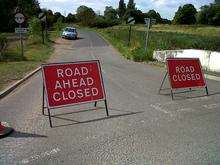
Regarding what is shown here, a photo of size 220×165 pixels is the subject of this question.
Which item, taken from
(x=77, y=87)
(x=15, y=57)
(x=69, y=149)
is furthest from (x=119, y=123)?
(x=15, y=57)

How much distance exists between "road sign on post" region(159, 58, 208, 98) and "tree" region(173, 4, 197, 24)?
433 feet

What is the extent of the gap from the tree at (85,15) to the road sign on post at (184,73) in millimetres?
117051

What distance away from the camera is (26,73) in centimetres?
1639

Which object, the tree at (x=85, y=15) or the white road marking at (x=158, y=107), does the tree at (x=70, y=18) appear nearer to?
the tree at (x=85, y=15)

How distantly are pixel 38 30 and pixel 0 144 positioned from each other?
3532 centimetres

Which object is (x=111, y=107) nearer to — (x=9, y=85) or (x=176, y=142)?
(x=176, y=142)

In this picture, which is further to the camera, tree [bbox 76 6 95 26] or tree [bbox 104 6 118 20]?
tree [bbox 104 6 118 20]

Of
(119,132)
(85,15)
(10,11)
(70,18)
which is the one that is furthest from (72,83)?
(70,18)

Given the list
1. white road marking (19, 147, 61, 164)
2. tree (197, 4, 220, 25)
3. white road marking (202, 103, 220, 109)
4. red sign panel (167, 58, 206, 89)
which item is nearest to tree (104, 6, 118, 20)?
tree (197, 4, 220, 25)

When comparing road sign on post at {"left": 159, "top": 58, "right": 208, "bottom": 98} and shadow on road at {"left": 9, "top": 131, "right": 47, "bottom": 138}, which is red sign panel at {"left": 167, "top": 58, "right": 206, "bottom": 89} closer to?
road sign on post at {"left": 159, "top": 58, "right": 208, "bottom": 98}

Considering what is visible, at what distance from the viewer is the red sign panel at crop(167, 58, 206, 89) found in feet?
36.3

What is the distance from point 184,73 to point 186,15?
135 m

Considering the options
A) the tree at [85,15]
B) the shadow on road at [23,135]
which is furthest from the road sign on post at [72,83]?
the tree at [85,15]

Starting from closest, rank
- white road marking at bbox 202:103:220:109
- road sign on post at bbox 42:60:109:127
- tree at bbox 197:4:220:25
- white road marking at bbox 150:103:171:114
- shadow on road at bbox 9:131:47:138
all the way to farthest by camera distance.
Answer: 1. shadow on road at bbox 9:131:47:138
2. road sign on post at bbox 42:60:109:127
3. white road marking at bbox 150:103:171:114
4. white road marking at bbox 202:103:220:109
5. tree at bbox 197:4:220:25
